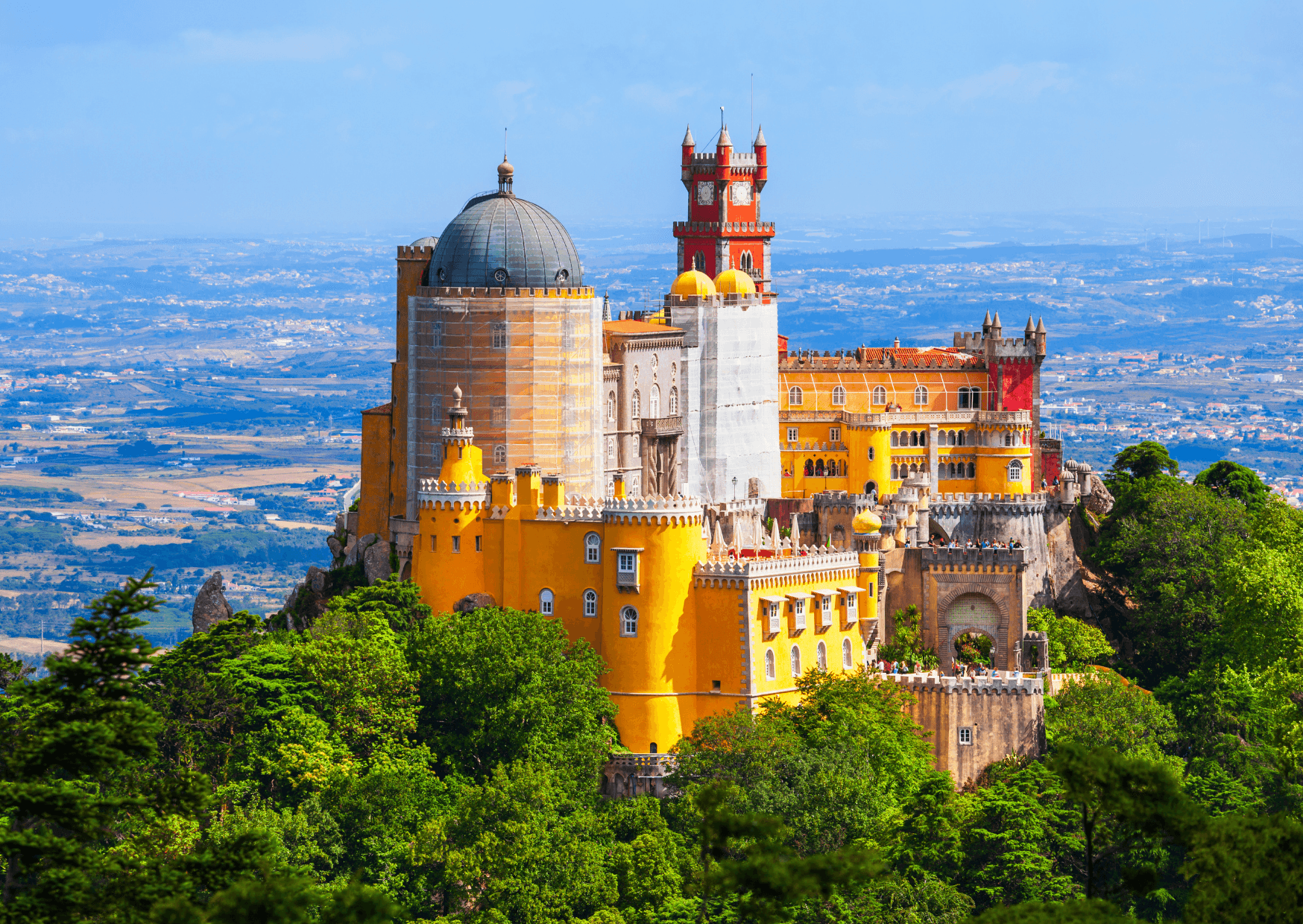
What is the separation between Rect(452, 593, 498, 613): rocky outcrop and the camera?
111m

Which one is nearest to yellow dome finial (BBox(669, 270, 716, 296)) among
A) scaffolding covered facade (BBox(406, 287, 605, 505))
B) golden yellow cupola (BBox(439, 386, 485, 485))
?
scaffolding covered facade (BBox(406, 287, 605, 505))

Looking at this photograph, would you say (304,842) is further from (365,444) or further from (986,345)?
(986,345)

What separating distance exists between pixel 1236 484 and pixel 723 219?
→ 3715 cm

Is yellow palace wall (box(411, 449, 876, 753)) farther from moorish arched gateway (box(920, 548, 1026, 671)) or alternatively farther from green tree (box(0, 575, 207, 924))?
green tree (box(0, 575, 207, 924))

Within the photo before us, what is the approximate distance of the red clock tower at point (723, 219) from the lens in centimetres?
15662

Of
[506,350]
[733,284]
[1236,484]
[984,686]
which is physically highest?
[733,284]

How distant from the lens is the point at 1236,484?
14538 centimetres

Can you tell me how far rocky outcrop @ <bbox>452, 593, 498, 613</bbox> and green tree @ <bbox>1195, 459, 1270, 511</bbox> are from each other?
5155 centimetres

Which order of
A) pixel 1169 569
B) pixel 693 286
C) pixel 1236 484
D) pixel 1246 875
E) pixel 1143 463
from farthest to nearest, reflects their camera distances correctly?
pixel 1143 463 < pixel 1236 484 < pixel 693 286 < pixel 1169 569 < pixel 1246 875

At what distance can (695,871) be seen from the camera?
9731cm

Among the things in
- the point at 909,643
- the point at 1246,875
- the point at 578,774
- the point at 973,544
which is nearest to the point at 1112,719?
the point at 909,643

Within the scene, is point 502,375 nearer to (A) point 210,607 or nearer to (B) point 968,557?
(B) point 968,557

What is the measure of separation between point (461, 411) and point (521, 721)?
54.5ft

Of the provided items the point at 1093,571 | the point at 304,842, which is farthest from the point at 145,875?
the point at 1093,571
